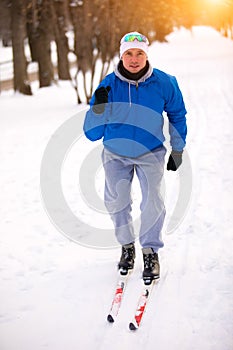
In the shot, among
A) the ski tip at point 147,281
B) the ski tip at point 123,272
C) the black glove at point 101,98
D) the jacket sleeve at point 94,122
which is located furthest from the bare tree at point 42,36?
the ski tip at point 147,281

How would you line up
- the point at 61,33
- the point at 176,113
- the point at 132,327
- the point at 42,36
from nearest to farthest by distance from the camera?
the point at 132,327, the point at 176,113, the point at 61,33, the point at 42,36

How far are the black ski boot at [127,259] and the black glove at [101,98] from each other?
4.70ft

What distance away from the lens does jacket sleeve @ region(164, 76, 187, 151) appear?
11.2 ft

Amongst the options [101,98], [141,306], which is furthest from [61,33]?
[141,306]

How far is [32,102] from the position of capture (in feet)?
49.8

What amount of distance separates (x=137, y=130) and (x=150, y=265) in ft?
4.31

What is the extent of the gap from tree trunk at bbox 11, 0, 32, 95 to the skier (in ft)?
45.5

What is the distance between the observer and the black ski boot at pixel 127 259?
3807mm

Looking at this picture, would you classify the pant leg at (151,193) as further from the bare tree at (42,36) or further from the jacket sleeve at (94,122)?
the bare tree at (42,36)

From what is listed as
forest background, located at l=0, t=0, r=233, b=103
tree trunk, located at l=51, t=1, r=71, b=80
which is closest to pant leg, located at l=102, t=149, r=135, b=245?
forest background, located at l=0, t=0, r=233, b=103

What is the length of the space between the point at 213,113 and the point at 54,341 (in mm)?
8757

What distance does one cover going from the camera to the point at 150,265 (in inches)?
146

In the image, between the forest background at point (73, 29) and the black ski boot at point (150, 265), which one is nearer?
the black ski boot at point (150, 265)

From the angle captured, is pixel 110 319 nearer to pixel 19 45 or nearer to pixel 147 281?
pixel 147 281
